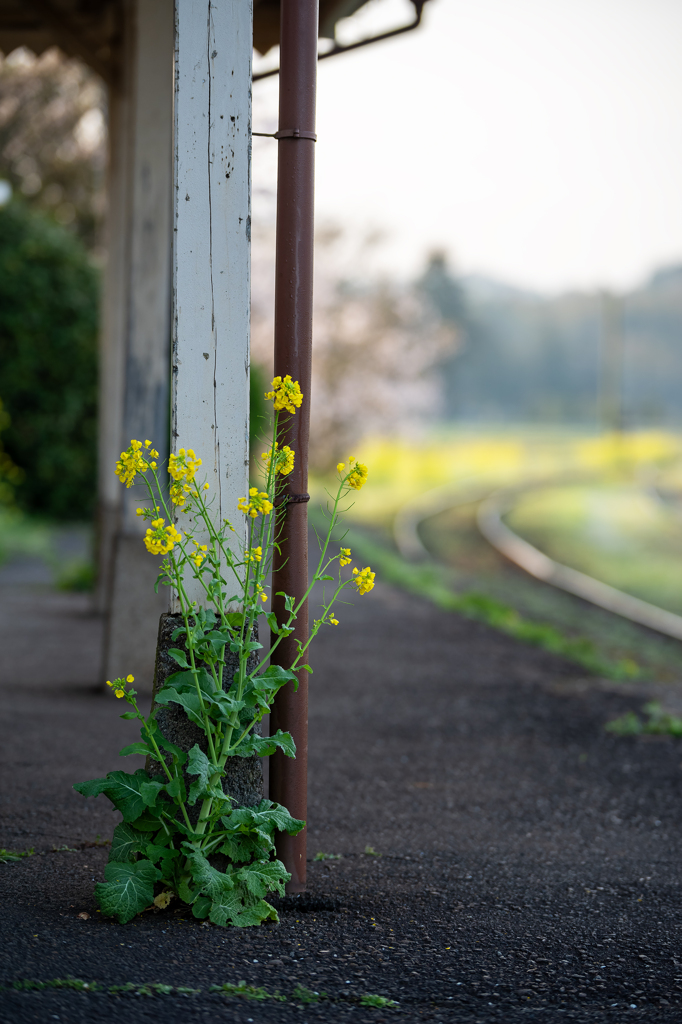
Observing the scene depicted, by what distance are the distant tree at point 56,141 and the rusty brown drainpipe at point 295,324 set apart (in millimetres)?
18638

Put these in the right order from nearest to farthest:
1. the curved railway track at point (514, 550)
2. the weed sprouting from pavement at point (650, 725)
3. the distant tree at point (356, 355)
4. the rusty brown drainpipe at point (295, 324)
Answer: the rusty brown drainpipe at point (295, 324) < the weed sprouting from pavement at point (650, 725) < the curved railway track at point (514, 550) < the distant tree at point (356, 355)

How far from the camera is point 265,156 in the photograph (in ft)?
31.8

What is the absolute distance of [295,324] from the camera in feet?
10.1

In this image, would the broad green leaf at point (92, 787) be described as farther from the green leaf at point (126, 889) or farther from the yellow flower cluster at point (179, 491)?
the yellow flower cluster at point (179, 491)

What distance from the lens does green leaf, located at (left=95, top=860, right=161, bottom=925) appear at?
2746 millimetres

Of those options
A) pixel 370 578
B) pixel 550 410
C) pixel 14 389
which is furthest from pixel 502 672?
pixel 550 410

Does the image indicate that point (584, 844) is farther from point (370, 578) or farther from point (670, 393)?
point (670, 393)

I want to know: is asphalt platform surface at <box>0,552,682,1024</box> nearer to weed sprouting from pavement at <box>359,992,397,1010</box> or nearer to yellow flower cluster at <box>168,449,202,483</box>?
weed sprouting from pavement at <box>359,992,397,1010</box>

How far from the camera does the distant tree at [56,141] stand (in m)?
20.6

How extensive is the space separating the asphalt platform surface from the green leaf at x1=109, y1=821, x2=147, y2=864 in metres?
0.19

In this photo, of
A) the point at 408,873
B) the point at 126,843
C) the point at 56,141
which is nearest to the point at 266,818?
the point at 126,843

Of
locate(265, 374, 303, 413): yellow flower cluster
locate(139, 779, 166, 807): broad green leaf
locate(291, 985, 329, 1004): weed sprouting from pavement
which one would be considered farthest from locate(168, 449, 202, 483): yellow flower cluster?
locate(291, 985, 329, 1004): weed sprouting from pavement

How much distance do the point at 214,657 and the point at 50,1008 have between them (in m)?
0.97

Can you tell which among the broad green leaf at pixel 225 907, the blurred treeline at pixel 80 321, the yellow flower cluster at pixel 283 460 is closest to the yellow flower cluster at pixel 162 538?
the yellow flower cluster at pixel 283 460
